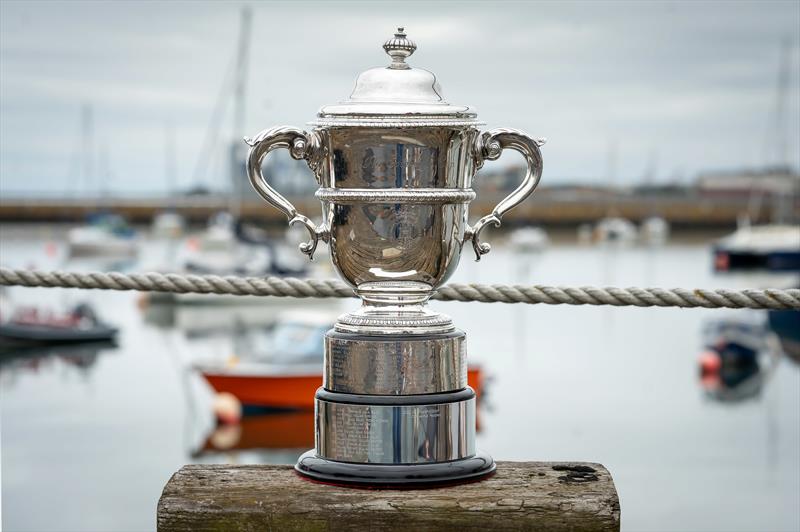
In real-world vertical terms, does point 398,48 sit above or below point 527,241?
below

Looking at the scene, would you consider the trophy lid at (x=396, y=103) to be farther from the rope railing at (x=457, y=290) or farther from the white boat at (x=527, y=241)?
the white boat at (x=527, y=241)

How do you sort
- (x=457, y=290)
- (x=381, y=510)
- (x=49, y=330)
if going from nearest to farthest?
1. (x=381, y=510)
2. (x=457, y=290)
3. (x=49, y=330)

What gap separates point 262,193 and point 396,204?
0.29 metres

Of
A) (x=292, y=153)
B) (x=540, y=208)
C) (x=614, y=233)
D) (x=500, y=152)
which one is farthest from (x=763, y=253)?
(x=540, y=208)

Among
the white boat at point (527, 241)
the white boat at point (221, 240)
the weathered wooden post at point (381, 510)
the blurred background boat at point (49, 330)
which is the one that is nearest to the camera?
the weathered wooden post at point (381, 510)

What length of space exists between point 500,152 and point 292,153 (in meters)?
0.34

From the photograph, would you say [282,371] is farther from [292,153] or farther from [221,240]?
[221,240]

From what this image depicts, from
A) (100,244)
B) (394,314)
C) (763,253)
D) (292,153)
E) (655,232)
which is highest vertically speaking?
(655,232)

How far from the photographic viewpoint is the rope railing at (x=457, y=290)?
2664 millimetres

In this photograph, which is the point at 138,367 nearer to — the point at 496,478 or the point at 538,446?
the point at 538,446

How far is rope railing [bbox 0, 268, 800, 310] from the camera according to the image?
2.66m

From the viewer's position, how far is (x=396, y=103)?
200cm

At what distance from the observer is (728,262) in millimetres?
44969

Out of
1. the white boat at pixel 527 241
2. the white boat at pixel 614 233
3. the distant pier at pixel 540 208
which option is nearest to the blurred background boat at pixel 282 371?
the white boat at pixel 527 241
